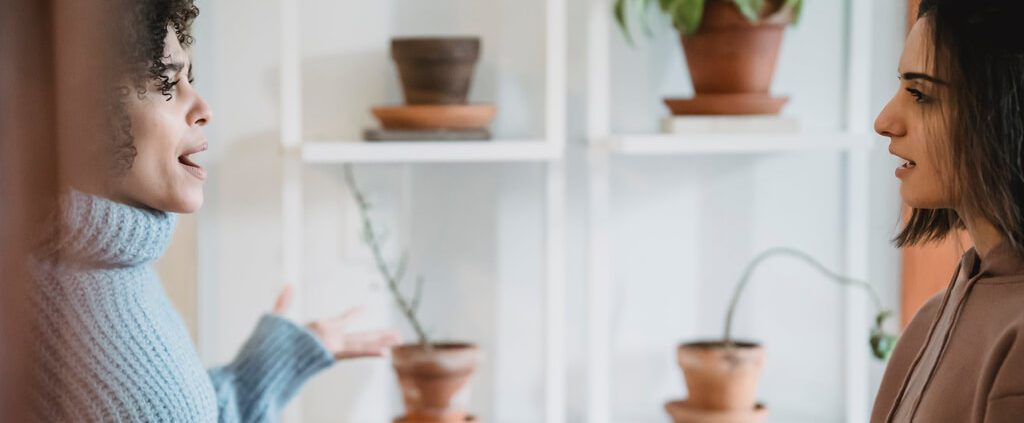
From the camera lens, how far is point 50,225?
0.86ft

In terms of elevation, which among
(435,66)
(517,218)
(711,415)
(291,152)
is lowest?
(711,415)

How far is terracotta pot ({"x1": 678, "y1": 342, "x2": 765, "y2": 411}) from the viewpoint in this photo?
1457 millimetres

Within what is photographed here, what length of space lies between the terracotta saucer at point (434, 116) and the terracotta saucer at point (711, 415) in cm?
47

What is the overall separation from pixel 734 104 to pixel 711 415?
1.35 ft

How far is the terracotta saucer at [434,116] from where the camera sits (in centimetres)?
142

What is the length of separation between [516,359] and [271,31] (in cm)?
60

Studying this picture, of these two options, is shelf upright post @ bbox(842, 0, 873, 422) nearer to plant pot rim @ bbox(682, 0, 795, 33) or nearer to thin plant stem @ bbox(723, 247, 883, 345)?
thin plant stem @ bbox(723, 247, 883, 345)

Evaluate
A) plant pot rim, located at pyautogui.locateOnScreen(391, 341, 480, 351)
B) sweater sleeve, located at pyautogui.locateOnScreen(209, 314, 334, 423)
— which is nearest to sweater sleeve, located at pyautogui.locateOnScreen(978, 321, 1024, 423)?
sweater sleeve, located at pyautogui.locateOnScreen(209, 314, 334, 423)

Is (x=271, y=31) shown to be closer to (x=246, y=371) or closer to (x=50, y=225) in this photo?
(x=246, y=371)

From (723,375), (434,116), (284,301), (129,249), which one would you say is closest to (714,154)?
(723,375)

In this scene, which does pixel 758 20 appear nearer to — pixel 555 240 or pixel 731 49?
pixel 731 49

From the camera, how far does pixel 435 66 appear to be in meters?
1.44

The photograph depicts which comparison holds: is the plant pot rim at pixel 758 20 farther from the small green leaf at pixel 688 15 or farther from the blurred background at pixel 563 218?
the blurred background at pixel 563 218

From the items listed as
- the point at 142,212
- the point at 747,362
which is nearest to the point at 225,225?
the point at 747,362
